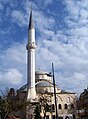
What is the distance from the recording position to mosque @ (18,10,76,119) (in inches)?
2682

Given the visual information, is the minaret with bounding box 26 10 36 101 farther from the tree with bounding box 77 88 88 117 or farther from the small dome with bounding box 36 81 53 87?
the tree with bounding box 77 88 88 117

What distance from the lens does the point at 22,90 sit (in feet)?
259

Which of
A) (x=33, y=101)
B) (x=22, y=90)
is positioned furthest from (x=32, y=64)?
(x=22, y=90)

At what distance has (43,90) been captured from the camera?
76.8 meters

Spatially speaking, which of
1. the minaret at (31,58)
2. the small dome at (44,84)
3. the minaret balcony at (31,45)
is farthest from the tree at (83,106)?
the minaret balcony at (31,45)

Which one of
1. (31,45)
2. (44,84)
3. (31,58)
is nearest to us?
(31,58)

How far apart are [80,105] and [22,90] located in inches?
884

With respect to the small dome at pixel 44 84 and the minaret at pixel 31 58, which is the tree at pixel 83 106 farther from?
the small dome at pixel 44 84

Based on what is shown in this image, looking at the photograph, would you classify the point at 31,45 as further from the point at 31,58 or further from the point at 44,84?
the point at 44,84

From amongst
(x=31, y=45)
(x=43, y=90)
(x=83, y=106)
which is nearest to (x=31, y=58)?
(x=31, y=45)

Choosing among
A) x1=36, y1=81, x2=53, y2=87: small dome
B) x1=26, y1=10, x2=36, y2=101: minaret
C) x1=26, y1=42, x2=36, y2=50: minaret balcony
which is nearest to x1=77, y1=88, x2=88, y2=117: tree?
x1=26, y1=10, x2=36, y2=101: minaret

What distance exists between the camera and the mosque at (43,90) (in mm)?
68125

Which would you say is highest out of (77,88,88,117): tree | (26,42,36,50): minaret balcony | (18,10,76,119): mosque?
(26,42,36,50): minaret balcony

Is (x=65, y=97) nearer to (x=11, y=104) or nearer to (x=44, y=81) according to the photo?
(x=44, y=81)
